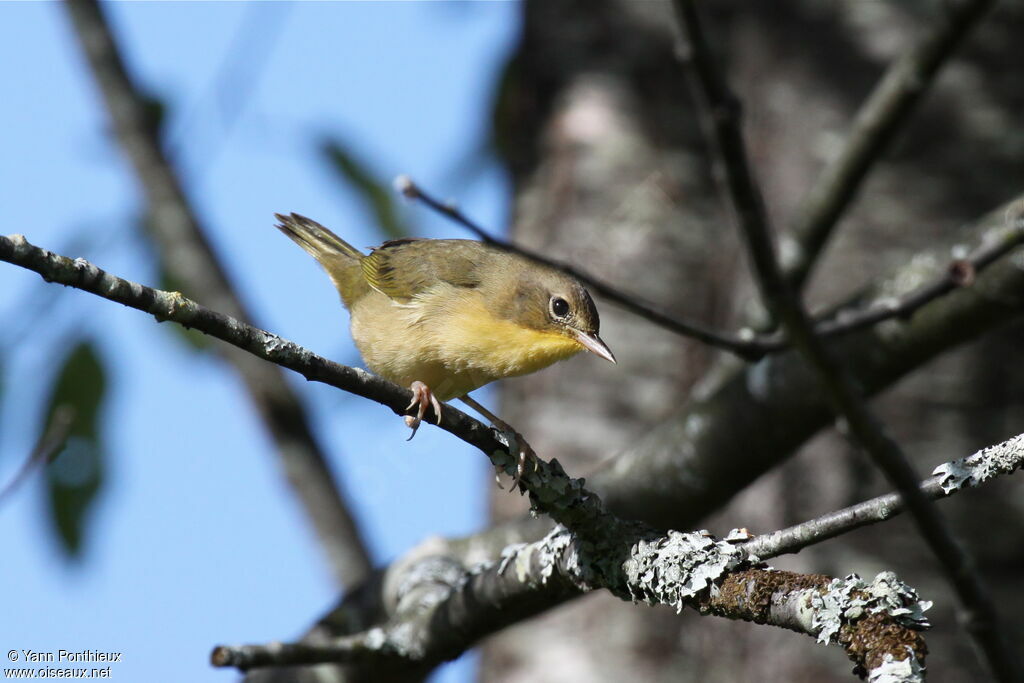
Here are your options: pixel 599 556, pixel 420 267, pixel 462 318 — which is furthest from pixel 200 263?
pixel 599 556

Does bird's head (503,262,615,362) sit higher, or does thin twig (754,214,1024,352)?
bird's head (503,262,615,362)

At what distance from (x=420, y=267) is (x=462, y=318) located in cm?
79

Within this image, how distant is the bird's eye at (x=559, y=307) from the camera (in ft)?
15.6

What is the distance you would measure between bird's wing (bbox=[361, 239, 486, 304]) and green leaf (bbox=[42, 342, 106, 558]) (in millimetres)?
1464

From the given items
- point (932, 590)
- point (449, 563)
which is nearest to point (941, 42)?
point (449, 563)

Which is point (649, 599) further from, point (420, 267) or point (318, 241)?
point (318, 241)

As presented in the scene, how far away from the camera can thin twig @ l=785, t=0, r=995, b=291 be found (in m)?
2.74

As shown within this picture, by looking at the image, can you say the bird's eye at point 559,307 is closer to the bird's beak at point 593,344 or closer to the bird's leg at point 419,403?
the bird's beak at point 593,344

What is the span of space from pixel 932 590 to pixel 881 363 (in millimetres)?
1765

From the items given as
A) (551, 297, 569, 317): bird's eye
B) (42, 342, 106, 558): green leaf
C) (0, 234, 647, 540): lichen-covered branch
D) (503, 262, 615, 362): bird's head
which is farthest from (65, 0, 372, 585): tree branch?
(0, 234, 647, 540): lichen-covered branch

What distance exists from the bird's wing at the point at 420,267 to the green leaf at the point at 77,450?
146cm

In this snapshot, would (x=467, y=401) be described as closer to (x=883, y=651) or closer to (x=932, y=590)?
(x=932, y=590)

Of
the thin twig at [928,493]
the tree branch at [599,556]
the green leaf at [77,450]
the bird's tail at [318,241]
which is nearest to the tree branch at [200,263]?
the bird's tail at [318,241]

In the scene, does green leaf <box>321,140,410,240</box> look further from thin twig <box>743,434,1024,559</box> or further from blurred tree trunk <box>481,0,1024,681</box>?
thin twig <box>743,434,1024,559</box>
